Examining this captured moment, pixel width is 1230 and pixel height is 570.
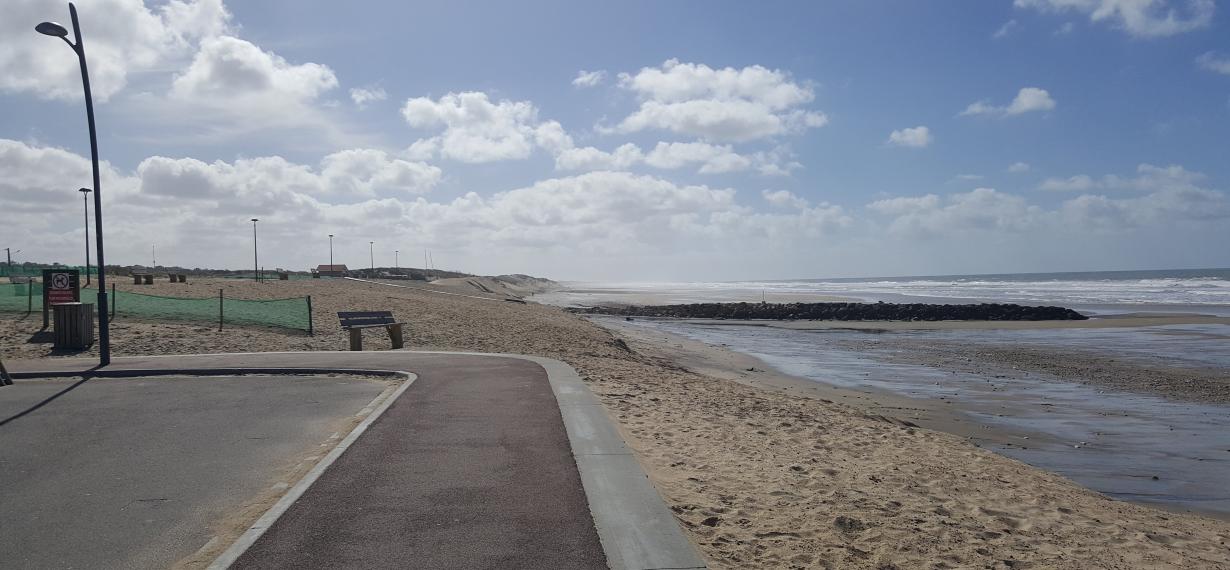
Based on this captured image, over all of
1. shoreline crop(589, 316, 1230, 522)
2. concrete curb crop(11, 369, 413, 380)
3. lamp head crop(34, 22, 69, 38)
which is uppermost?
lamp head crop(34, 22, 69, 38)

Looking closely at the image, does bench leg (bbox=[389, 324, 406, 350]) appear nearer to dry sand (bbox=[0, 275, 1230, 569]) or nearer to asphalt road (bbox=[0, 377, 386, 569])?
asphalt road (bbox=[0, 377, 386, 569])

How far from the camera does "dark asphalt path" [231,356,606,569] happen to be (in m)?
4.77

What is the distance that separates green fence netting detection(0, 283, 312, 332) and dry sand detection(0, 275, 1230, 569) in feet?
37.8

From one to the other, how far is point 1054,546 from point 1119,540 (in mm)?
820

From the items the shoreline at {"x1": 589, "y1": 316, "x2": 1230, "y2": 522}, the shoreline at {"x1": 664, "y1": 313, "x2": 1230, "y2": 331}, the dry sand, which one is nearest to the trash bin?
the dry sand

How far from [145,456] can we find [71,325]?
1136cm

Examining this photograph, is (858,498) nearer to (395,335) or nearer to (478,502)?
(478,502)

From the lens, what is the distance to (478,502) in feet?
19.1

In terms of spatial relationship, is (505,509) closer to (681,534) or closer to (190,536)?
(681,534)

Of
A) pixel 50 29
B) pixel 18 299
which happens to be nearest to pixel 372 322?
pixel 50 29

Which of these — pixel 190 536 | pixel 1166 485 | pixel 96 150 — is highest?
pixel 96 150

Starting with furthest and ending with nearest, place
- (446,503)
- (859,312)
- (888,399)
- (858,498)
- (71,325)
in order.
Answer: (859,312) < (71,325) < (888,399) < (858,498) < (446,503)

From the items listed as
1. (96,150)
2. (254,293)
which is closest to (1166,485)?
(96,150)

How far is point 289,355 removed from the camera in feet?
51.2
